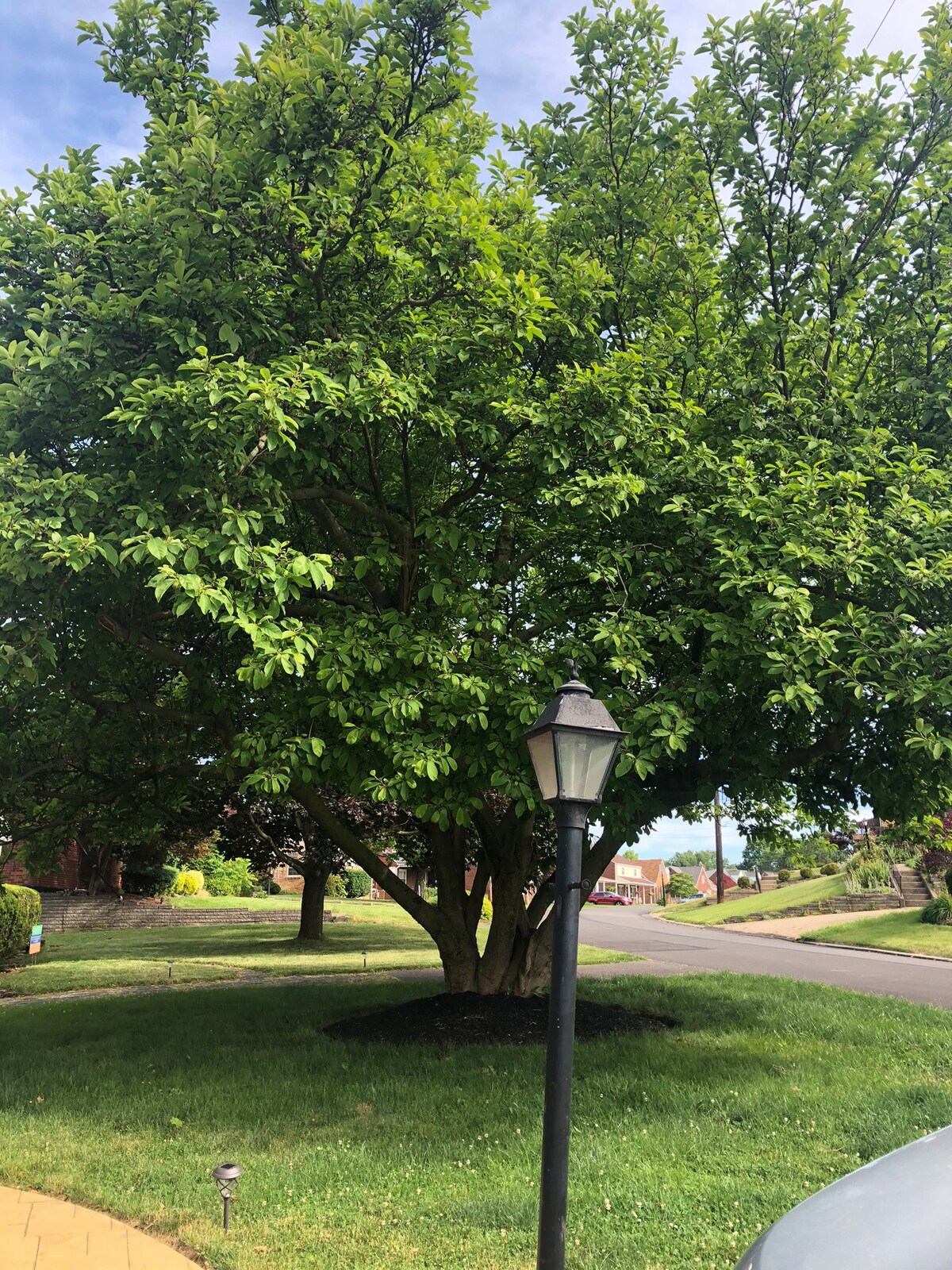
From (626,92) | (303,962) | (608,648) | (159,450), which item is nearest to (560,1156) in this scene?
(608,648)

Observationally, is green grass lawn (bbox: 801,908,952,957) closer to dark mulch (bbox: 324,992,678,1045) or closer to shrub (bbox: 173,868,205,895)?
dark mulch (bbox: 324,992,678,1045)

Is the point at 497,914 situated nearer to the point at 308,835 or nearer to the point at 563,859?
the point at 563,859

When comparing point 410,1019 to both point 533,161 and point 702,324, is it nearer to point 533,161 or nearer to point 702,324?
point 702,324

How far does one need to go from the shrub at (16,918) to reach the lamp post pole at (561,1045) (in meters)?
16.2

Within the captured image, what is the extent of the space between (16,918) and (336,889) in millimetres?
27658

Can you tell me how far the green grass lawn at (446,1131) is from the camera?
189 inches

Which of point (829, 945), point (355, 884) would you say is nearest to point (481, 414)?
point (829, 945)

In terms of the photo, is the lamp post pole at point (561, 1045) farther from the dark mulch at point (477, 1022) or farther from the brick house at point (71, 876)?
the brick house at point (71, 876)

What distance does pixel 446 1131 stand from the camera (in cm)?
650

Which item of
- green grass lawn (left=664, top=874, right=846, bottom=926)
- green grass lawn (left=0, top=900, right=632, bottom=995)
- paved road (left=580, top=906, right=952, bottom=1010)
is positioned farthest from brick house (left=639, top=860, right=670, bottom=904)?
green grass lawn (left=0, top=900, right=632, bottom=995)

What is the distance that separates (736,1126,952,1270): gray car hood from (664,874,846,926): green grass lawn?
40.8 meters

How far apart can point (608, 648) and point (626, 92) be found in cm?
571

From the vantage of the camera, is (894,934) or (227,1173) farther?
(894,934)

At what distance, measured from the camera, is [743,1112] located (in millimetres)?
6848
